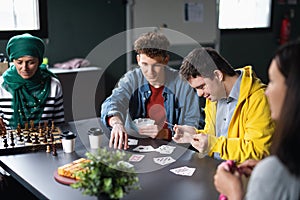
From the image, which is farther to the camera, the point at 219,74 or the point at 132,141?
the point at 132,141

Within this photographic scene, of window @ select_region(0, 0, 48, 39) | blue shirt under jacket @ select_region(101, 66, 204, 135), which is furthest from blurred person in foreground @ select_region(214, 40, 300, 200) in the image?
window @ select_region(0, 0, 48, 39)

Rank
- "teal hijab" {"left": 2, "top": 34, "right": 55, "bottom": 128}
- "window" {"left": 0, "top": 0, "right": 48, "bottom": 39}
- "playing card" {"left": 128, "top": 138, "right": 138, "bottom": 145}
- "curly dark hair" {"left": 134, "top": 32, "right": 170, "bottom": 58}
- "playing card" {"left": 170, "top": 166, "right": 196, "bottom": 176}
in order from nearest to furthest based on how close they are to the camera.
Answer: "playing card" {"left": 170, "top": 166, "right": 196, "bottom": 176}
"playing card" {"left": 128, "top": 138, "right": 138, "bottom": 145}
"curly dark hair" {"left": 134, "top": 32, "right": 170, "bottom": 58}
"teal hijab" {"left": 2, "top": 34, "right": 55, "bottom": 128}
"window" {"left": 0, "top": 0, "right": 48, "bottom": 39}

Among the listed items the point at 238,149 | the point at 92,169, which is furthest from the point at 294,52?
the point at 238,149

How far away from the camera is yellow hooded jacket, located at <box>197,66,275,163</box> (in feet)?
5.99

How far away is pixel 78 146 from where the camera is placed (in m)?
2.17

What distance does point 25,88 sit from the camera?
258cm

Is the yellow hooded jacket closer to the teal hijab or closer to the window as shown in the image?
the teal hijab

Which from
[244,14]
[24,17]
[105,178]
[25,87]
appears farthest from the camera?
[244,14]

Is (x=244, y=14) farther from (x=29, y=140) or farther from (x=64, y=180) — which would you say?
(x=64, y=180)

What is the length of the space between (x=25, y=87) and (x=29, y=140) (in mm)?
511

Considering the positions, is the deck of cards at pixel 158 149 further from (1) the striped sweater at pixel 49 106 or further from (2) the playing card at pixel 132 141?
(1) the striped sweater at pixel 49 106

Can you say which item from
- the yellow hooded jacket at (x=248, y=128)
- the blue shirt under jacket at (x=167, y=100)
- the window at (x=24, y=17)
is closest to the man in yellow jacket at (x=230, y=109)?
the yellow hooded jacket at (x=248, y=128)

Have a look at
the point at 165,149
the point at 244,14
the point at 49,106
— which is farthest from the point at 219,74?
the point at 244,14

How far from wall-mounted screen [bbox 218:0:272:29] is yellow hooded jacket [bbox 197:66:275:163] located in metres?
3.44
